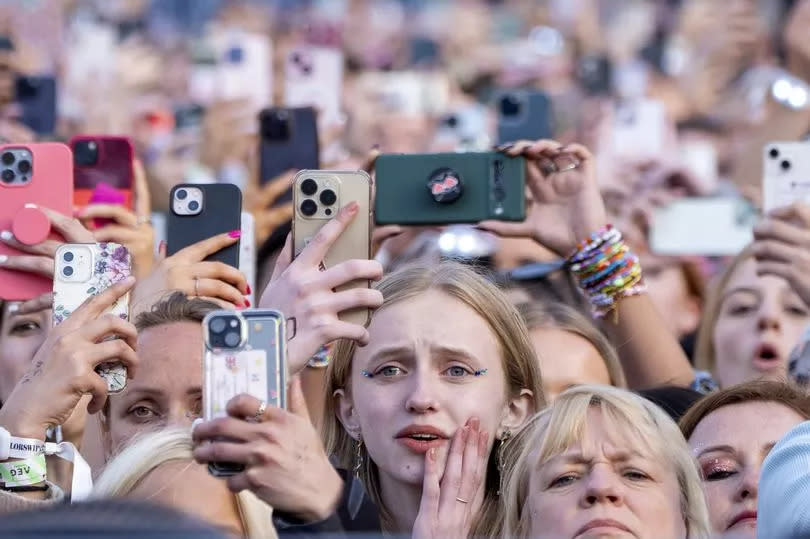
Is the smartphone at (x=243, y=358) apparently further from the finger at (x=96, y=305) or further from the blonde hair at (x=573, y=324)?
the blonde hair at (x=573, y=324)

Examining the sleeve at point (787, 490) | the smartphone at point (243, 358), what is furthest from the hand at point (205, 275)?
the sleeve at point (787, 490)

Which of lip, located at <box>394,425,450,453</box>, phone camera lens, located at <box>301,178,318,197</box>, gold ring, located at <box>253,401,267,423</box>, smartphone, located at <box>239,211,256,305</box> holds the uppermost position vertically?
smartphone, located at <box>239,211,256,305</box>

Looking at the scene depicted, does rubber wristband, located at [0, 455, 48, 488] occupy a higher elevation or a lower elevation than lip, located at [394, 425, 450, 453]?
lower

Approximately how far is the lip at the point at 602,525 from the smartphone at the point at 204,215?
1.02 m

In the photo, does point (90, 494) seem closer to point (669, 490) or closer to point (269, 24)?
point (669, 490)

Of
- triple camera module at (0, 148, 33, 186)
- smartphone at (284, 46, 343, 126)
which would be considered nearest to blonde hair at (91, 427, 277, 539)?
triple camera module at (0, 148, 33, 186)

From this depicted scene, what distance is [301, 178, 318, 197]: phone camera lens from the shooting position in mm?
3416

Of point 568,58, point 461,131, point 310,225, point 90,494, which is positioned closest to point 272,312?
point 310,225

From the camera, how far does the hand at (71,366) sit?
10.7ft

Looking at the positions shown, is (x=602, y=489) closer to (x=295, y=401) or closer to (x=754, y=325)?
(x=295, y=401)

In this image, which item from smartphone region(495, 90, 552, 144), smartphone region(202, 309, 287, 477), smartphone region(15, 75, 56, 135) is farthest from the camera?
smartphone region(15, 75, 56, 135)

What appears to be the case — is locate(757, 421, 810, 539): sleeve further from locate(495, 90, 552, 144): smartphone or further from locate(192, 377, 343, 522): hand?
locate(495, 90, 552, 144): smartphone

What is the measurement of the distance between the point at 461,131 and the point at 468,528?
339 cm

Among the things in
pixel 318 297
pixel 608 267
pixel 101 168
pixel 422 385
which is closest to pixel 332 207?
pixel 318 297
